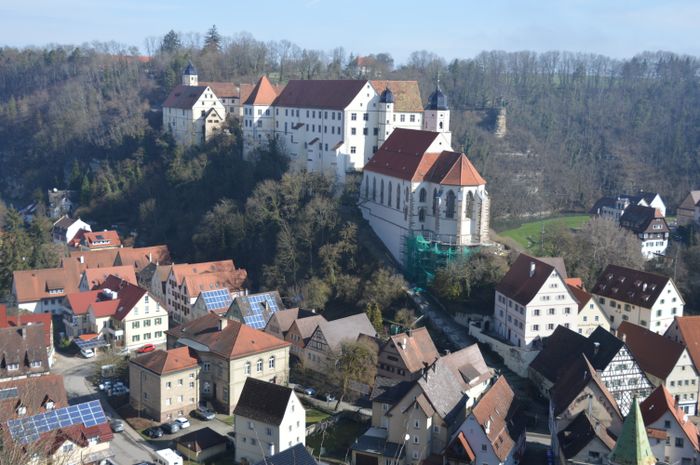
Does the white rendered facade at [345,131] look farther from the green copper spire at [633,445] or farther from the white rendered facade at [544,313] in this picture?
the green copper spire at [633,445]

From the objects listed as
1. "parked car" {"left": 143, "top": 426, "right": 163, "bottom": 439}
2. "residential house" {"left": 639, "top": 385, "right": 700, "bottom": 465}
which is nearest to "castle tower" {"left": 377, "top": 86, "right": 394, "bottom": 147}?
"parked car" {"left": 143, "top": 426, "right": 163, "bottom": 439}

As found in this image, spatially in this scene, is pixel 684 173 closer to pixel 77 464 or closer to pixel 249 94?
pixel 249 94

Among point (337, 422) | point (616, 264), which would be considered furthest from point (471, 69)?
point (337, 422)

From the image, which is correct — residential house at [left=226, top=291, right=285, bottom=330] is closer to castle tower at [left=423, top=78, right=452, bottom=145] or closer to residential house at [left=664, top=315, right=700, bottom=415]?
castle tower at [left=423, top=78, right=452, bottom=145]

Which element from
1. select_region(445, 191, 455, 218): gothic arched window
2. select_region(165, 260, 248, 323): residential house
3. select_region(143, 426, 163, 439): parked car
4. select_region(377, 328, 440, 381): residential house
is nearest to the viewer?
select_region(143, 426, 163, 439): parked car

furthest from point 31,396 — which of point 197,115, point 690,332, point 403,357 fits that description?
point 197,115

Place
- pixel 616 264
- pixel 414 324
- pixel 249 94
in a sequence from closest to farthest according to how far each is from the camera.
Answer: pixel 414 324 < pixel 616 264 < pixel 249 94
